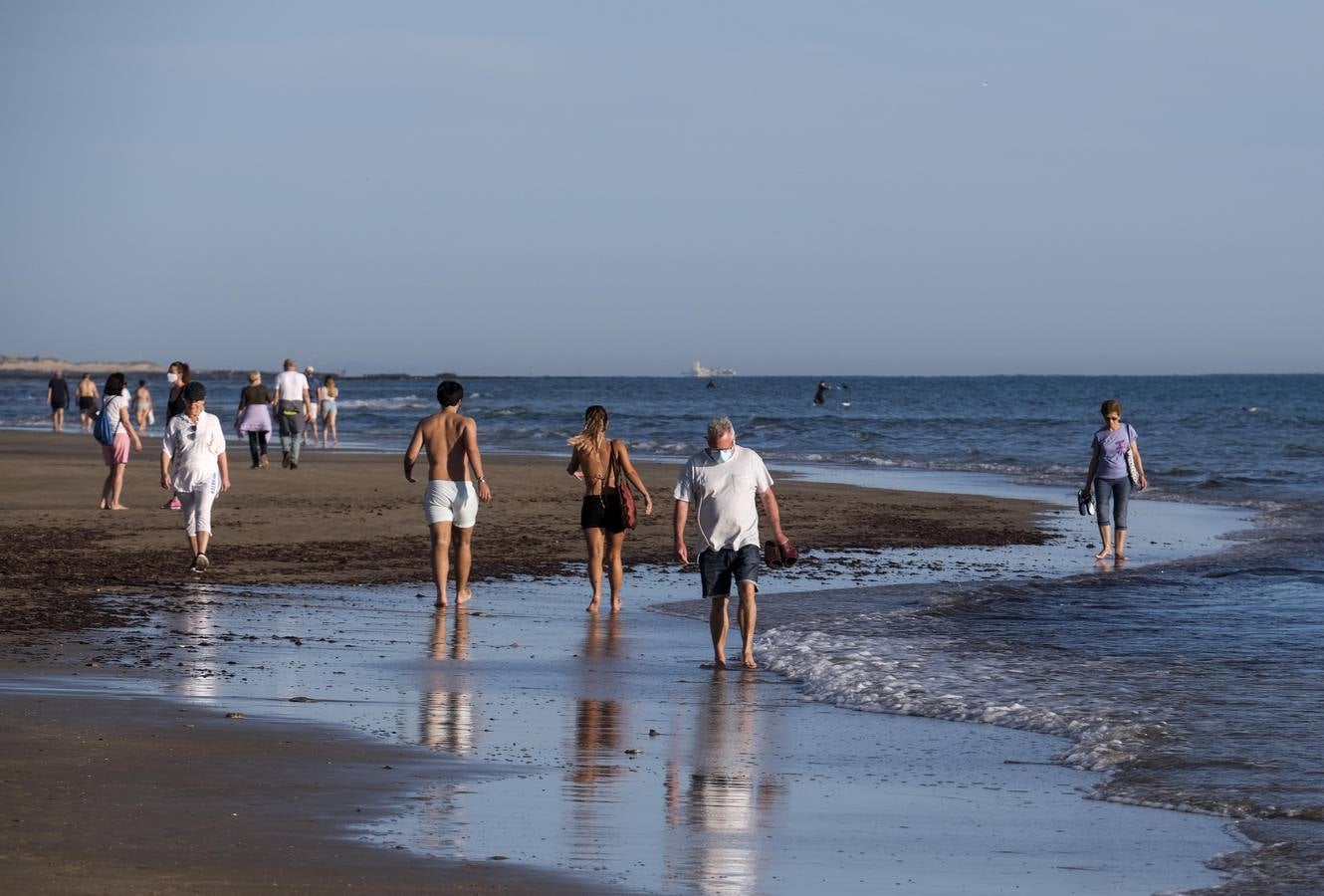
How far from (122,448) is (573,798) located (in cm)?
1358

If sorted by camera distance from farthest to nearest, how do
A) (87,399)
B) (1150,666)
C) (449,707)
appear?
(87,399)
(1150,666)
(449,707)

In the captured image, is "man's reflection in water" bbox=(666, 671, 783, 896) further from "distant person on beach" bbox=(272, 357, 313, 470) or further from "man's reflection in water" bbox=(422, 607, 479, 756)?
"distant person on beach" bbox=(272, 357, 313, 470)

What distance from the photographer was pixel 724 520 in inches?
379

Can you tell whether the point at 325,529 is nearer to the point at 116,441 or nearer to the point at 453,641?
the point at 116,441

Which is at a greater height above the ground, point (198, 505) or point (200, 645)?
point (198, 505)

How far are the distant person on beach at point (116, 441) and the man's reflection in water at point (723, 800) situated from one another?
11.7 metres

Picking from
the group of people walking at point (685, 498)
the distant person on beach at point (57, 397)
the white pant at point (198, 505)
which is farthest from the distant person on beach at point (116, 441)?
the distant person on beach at point (57, 397)

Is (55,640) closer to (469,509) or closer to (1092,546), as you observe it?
(469,509)

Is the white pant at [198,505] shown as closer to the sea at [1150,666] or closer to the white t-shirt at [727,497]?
the sea at [1150,666]

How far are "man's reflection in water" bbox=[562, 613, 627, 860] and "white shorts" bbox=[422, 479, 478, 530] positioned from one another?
7.39 feet

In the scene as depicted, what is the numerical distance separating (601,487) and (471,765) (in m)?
5.38

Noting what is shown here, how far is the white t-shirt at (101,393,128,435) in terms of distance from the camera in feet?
60.4

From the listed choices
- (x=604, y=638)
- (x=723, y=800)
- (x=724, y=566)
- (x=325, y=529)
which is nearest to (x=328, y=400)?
(x=325, y=529)

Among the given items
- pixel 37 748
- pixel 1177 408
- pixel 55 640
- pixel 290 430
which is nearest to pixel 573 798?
pixel 37 748
